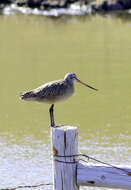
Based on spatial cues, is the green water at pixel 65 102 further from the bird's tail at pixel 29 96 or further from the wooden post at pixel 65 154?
the wooden post at pixel 65 154

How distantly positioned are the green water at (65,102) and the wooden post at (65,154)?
3.07m

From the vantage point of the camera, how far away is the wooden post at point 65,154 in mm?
3896

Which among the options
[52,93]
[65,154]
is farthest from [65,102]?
[65,154]

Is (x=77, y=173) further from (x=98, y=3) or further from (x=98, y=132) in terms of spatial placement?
(x=98, y=3)

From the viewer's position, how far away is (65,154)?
155 inches

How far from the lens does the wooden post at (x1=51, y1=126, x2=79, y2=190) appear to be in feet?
12.8

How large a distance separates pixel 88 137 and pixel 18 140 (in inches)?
42.9

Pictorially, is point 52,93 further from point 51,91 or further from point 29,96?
point 29,96

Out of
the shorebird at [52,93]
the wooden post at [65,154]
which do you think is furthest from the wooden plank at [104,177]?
the shorebird at [52,93]

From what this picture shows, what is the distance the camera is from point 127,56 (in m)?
16.8

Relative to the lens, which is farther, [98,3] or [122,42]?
[98,3]

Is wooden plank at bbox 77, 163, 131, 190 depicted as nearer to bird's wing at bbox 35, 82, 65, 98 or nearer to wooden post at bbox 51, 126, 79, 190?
wooden post at bbox 51, 126, 79, 190

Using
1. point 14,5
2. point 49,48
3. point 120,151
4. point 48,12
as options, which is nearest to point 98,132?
point 120,151

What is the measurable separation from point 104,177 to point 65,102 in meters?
7.55
